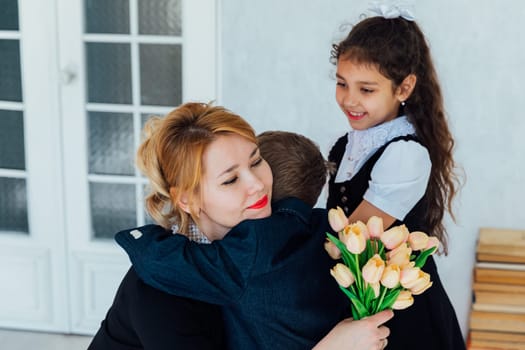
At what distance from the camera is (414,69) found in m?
2.33

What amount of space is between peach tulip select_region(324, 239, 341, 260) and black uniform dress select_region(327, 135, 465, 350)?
54 cm

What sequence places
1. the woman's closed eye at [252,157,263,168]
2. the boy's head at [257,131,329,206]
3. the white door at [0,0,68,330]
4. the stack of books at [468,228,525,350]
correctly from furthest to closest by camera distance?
the white door at [0,0,68,330], the stack of books at [468,228,525,350], the boy's head at [257,131,329,206], the woman's closed eye at [252,157,263,168]

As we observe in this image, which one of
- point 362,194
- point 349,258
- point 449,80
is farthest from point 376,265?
point 449,80

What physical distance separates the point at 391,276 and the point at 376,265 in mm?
39

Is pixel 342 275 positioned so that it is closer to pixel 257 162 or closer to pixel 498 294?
pixel 257 162

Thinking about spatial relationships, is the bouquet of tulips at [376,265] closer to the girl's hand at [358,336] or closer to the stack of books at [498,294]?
the girl's hand at [358,336]

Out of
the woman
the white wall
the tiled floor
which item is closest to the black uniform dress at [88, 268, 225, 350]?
the woman

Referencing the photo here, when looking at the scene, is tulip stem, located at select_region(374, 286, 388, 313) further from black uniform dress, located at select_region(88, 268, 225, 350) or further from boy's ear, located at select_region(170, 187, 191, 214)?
boy's ear, located at select_region(170, 187, 191, 214)

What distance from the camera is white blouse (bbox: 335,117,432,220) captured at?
7.17ft

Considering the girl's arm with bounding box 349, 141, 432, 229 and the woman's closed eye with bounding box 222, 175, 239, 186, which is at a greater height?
the woman's closed eye with bounding box 222, 175, 239, 186

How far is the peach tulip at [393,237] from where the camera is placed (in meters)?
1.64

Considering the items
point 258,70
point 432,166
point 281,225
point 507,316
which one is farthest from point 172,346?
point 507,316

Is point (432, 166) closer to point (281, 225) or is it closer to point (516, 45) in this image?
point (281, 225)

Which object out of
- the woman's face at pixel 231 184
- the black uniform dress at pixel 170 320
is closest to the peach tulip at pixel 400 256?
the woman's face at pixel 231 184
